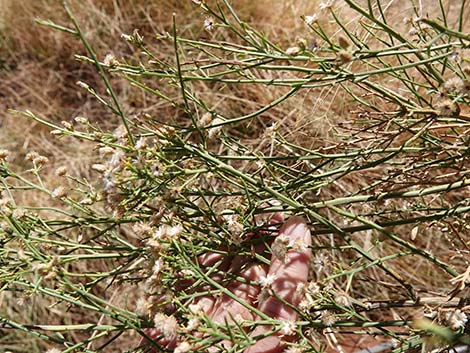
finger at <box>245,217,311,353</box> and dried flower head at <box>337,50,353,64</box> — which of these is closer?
A: dried flower head at <box>337,50,353,64</box>

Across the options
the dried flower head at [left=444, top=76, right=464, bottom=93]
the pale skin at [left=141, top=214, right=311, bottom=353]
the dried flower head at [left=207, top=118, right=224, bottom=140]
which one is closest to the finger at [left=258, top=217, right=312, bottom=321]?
the pale skin at [left=141, top=214, right=311, bottom=353]

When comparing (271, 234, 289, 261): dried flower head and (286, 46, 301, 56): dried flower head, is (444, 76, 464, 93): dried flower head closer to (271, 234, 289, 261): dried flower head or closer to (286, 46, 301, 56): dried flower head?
(286, 46, 301, 56): dried flower head

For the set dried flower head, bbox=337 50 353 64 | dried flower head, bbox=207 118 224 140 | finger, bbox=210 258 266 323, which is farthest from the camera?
finger, bbox=210 258 266 323

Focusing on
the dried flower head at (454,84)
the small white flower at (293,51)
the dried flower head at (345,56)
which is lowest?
the small white flower at (293,51)

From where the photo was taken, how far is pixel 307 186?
87cm

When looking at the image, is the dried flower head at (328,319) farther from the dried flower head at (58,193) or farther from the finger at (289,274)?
the dried flower head at (58,193)

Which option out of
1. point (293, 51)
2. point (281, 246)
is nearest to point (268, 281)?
point (281, 246)

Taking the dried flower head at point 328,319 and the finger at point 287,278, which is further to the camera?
the finger at point 287,278

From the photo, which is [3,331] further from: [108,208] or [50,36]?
[108,208]

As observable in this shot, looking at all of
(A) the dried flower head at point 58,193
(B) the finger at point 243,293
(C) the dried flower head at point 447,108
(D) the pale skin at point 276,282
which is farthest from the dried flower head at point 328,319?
(A) the dried flower head at point 58,193

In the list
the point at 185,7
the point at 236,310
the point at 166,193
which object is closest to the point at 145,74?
the point at 166,193

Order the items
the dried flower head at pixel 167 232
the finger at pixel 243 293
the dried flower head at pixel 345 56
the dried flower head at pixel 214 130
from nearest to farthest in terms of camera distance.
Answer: the dried flower head at pixel 345 56, the dried flower head at pixel 167 232, the dried flower head at pixel 214 130, the finger at pixel 243 293

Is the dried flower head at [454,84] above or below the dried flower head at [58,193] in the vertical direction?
above

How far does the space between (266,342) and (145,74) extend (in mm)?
475
